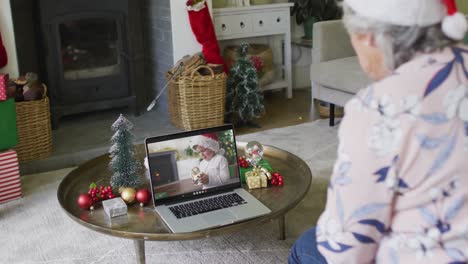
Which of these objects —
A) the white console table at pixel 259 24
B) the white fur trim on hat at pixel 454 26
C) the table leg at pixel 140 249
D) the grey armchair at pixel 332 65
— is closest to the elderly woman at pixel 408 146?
the white fur trim on hat at pixel 454 26

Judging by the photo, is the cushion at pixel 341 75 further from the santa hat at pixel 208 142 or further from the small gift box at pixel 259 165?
the santa hat at pixel 208 142

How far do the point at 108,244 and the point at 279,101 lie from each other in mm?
2538

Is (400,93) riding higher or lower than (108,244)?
higher

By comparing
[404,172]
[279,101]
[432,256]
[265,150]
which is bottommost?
[279,101]

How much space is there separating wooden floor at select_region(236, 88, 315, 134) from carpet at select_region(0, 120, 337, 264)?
3.55 feet

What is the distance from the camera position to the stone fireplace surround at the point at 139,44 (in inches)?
142

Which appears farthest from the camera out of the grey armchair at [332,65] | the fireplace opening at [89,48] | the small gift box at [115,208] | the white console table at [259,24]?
the white console table at [259,24]

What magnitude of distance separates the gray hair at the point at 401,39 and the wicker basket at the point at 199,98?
2521 millimetres

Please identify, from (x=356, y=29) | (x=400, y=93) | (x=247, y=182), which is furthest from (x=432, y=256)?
(x=247, y=182)

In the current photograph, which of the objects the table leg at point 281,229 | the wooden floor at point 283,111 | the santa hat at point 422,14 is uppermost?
the santa hat at point 422,14

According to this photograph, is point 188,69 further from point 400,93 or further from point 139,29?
point 400,93

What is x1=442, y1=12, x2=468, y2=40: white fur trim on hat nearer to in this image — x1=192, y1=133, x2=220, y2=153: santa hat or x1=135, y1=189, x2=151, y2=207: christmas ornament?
x1=192, y1=133, x2=220, y2=153: santa hat

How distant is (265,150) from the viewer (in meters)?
2.49

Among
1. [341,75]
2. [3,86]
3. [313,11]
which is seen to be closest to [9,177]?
[3,86]
